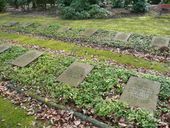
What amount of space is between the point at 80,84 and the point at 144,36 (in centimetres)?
502

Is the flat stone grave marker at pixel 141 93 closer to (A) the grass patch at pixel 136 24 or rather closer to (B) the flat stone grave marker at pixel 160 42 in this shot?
(B) the flat stone grave marker at pixel 160 42

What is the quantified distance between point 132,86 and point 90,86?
111cm

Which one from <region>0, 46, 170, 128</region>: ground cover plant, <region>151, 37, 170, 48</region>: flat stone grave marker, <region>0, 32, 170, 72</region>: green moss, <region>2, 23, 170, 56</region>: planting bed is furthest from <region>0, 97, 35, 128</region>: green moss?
<region>151, 37, 170, 48</region>: flat stone grave marker

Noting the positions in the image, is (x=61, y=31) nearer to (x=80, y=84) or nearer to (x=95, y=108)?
(x=80, y=84)

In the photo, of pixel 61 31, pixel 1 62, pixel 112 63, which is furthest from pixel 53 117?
pixel 61 31

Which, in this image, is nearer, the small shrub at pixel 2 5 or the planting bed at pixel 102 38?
the planting bed at pixel 102 38

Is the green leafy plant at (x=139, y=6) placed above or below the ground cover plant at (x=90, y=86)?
above

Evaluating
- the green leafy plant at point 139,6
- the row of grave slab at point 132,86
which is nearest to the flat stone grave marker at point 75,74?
the row of grave slab at point 132,86

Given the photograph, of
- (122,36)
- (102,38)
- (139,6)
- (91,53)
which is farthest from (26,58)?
(139,6)

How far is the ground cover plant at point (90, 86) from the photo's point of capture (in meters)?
5.36

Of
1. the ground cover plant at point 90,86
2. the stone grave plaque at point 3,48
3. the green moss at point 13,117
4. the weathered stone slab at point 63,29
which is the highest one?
the weathered stone slab at point 63,29

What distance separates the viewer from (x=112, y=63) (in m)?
8.12

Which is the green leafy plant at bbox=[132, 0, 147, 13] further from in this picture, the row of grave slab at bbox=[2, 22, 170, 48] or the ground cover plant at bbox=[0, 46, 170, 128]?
the ground cover plant at bbox=[0, 46, 170, 128]

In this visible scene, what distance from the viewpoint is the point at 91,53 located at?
9.12 m
